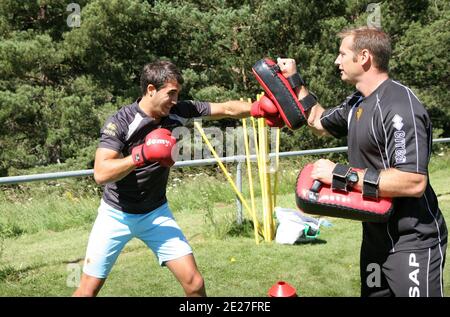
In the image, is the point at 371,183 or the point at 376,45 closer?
the point at 371,183

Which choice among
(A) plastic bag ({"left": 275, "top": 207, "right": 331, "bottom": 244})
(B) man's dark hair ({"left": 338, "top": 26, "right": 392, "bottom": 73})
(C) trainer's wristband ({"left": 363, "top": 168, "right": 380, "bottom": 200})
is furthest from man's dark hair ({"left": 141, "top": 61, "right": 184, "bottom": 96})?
(A) plastic bag ({"left": 275, "top": 207, "right": 331, "bottom": 244})

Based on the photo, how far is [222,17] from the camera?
17531mm

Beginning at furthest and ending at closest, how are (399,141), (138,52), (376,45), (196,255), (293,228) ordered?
(138,52), (293,228), (196,255), (376,45), (399,141)

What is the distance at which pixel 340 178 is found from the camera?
2859 millimetres

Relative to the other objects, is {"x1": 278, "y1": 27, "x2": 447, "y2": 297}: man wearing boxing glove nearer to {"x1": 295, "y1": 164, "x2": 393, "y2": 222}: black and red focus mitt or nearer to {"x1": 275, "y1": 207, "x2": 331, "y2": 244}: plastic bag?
{"x1": 295, "y1": 164, "x2": 393, "y2": 222}: black and red focus mitt

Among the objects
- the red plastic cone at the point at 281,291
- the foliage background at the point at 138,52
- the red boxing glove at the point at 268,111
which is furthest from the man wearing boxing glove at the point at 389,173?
the foliage background at the point at 138,52

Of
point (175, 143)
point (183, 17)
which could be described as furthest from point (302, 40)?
point (175, 143)

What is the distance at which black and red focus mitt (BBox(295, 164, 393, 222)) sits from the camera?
2795mm

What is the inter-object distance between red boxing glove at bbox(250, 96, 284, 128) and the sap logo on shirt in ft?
4.57

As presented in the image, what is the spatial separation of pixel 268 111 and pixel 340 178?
1.33m

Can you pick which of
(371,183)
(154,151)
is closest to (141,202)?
(154,151)

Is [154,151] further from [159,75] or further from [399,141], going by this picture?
[399,141]
